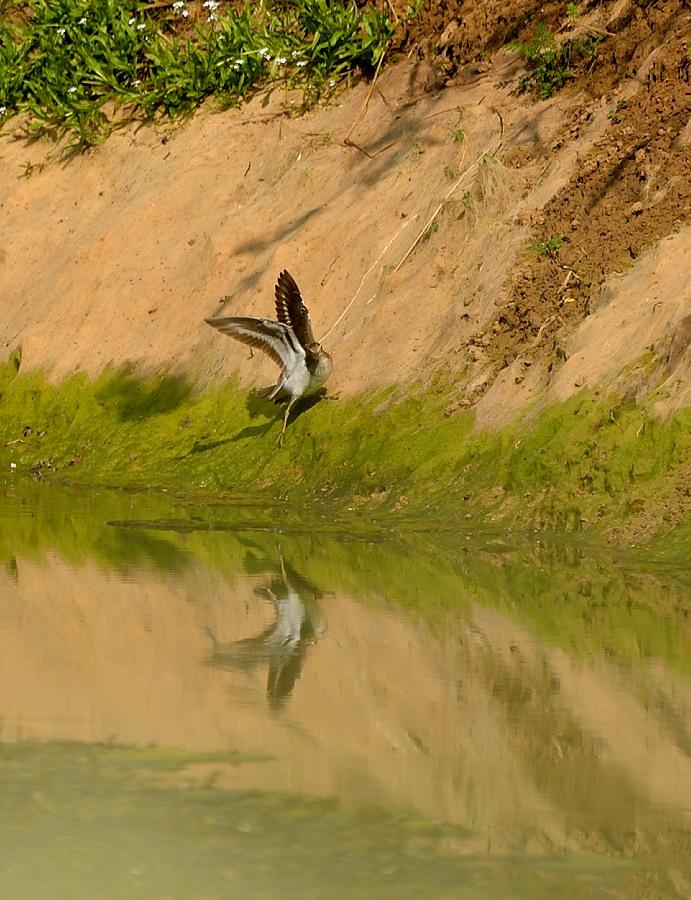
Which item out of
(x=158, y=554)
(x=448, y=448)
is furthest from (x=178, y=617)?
(x=448, y=448)

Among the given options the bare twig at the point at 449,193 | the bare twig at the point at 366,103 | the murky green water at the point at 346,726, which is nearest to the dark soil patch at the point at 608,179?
the bare twig at the point at 449,193

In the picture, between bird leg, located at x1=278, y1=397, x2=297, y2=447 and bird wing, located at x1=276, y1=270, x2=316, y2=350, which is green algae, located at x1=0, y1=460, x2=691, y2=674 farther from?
bird wing, located at x1=276, y1=270, x2=316, y2=350

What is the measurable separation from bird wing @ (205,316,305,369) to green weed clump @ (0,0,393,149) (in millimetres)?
5048

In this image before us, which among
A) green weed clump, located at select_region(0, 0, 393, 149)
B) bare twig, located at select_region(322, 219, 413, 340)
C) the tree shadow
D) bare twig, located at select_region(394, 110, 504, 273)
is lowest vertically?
the tree shadow

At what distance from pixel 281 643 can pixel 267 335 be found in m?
6.18

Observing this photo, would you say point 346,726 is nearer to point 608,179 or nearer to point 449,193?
point 608,179

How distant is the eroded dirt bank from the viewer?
1187 centimetres

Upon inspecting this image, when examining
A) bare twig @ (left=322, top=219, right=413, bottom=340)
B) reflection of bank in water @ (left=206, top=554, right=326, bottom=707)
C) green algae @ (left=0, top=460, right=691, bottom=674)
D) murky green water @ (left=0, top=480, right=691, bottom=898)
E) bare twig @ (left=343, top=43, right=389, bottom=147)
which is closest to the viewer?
murky green water @ (left=0, top=480, right=691, bottom=898)

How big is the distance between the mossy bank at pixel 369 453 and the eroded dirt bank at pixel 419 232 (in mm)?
186

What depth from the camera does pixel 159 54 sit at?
18.6 metres

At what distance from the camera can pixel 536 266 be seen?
1270 centimetres

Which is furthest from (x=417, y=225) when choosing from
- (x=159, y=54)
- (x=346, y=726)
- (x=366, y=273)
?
(x=346, y=726)

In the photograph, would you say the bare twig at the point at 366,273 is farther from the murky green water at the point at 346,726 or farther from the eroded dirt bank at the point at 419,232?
the murky green water at the point at 346,726

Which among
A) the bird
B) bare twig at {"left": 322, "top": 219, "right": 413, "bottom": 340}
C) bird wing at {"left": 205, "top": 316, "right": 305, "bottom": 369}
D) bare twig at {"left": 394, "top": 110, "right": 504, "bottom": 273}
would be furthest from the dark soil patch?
bird wing at {"left": 205, "top": 316, "right": 305, "bottom": 369}
